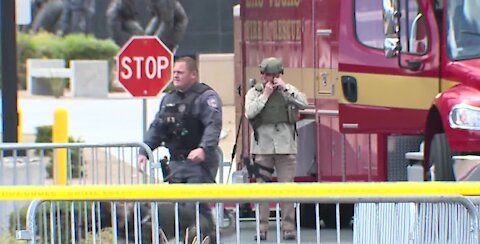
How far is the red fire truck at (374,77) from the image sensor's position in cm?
1100

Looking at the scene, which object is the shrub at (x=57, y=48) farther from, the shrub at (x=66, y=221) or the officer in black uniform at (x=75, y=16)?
the shrub at (x=66, y=221)

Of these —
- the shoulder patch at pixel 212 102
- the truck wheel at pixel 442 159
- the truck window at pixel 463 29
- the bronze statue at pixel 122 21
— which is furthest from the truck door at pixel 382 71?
the bronze statue at pixel 122 21

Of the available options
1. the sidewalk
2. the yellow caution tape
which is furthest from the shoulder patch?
the sidewalk

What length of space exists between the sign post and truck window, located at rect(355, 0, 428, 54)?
3162 millimetres

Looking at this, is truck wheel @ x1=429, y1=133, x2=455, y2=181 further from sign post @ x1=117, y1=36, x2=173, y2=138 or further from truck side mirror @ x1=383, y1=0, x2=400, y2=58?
sign post @ x1=117, y1=36, x2=173, y2=138

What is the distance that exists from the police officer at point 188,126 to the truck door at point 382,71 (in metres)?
1.95

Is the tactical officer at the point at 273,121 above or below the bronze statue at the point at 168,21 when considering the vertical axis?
Result: below

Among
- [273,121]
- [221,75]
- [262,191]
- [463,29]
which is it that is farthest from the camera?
[221,75]

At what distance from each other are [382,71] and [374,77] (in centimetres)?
10

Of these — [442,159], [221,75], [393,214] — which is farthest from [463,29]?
[221,75]

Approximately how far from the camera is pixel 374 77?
12.1 meters

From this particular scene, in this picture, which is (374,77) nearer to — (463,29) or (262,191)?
(463,29)

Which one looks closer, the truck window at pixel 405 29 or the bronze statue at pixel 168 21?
the truck window at pixel 405 29

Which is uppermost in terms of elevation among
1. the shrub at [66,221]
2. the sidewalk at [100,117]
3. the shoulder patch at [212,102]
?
the shoulder patch at [212,102]
